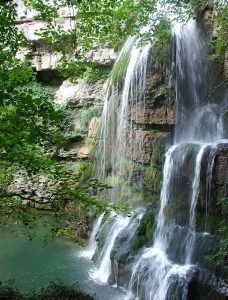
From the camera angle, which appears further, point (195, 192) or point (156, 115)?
point (156, 115)

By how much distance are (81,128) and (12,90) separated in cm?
1364

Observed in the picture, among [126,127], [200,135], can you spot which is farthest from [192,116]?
[126,127]

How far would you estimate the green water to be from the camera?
9.84 m

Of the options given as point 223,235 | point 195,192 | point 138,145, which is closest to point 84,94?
point 138,145

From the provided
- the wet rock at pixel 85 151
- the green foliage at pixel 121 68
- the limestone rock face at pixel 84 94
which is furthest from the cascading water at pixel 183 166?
the limestone rock face at pixel 84 94

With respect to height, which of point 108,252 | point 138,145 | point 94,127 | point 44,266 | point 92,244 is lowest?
point 44,266

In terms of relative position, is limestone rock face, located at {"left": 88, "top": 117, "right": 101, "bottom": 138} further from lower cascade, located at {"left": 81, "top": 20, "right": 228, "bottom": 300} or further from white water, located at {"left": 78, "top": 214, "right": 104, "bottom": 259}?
white water, located at {"left": 78, "top": 214, "right": 104, "bottom": 259}

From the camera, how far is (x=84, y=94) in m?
19.2

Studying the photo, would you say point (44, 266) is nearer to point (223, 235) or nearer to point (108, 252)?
point (108, 252)

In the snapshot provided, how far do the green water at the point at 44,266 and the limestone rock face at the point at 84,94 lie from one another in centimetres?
799

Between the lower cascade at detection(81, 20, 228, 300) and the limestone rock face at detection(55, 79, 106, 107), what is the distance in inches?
162

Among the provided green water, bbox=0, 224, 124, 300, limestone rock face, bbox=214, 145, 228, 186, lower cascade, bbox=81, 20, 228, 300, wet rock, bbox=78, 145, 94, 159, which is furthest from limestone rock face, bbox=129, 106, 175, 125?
green water, bbox=0, 224, 124, 300

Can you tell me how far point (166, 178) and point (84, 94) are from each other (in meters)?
9.70

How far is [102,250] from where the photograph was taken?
11.3 meters
